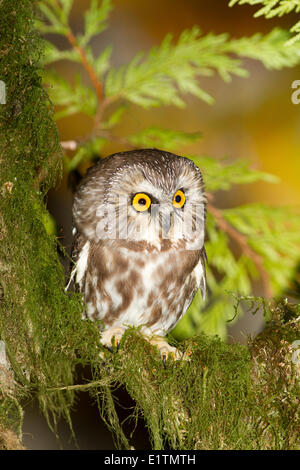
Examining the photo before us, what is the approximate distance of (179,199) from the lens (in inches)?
55.1

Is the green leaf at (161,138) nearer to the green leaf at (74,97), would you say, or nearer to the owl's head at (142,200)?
the green leaf at (74,97)

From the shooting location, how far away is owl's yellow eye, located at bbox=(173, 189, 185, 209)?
1.38m

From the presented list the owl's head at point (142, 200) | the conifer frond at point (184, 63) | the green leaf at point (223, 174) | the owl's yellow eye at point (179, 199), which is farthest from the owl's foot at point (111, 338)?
the conifer frond at point (184, 63)

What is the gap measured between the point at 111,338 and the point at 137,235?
30cm

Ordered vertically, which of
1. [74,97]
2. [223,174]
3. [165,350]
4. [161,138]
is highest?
[74,97]

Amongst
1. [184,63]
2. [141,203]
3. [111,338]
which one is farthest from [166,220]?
[184,63]

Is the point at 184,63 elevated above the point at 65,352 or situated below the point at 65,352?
above

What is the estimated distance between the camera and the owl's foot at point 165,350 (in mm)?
1138

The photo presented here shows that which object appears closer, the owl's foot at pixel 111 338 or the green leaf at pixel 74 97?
the owl's foot at pixel 111 338

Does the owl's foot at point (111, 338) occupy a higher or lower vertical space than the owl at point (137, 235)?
lower

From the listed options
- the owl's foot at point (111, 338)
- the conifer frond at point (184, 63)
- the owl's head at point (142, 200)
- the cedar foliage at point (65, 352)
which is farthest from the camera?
the conifer frond at point (184, 63)

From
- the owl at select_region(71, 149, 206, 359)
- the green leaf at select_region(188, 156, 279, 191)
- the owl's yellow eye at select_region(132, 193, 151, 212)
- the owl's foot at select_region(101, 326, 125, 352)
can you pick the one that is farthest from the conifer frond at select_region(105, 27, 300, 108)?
the owl's foot at select_region(101, 326, 125, 352)

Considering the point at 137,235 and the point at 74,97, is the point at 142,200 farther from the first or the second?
the point at 74,97

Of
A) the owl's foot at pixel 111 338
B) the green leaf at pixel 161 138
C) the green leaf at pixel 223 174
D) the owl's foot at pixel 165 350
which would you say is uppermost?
the green leaf at pixel 161 138
